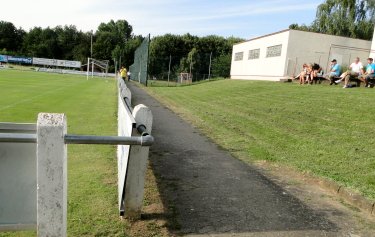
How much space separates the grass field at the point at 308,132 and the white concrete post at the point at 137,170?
3.32 metres

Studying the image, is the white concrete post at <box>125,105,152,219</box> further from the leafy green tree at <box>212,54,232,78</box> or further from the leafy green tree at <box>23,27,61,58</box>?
the leafy green tree at <box>23,27,61,58</box>

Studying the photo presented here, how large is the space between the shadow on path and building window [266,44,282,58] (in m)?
24.1

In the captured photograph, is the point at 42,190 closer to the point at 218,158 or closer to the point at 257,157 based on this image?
the point at 218,158

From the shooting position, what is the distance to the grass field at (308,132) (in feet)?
22.1

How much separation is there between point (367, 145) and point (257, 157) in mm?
2417

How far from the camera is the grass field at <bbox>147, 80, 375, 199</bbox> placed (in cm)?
673

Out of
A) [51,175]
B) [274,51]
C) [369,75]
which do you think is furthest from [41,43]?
[51,175]

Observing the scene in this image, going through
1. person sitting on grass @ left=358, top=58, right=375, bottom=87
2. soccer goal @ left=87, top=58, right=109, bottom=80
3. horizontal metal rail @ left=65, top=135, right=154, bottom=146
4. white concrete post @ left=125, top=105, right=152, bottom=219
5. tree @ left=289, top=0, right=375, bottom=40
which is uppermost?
tree @ left=289, top=0, right=375, bottom=40

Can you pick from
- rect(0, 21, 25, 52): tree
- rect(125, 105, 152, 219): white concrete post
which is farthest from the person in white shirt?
rect(0, 21, 25, 52): tree

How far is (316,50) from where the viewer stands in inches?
1144

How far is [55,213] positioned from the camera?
2.88 meters

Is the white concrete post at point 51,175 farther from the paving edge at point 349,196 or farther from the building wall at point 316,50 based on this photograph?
the building wall at point 316,50

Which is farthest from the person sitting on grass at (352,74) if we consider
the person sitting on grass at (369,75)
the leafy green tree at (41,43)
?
the leafy green tree at (41,43)

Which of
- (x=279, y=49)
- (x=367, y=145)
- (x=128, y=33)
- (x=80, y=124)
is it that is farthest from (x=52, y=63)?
(x=367, y=145)
